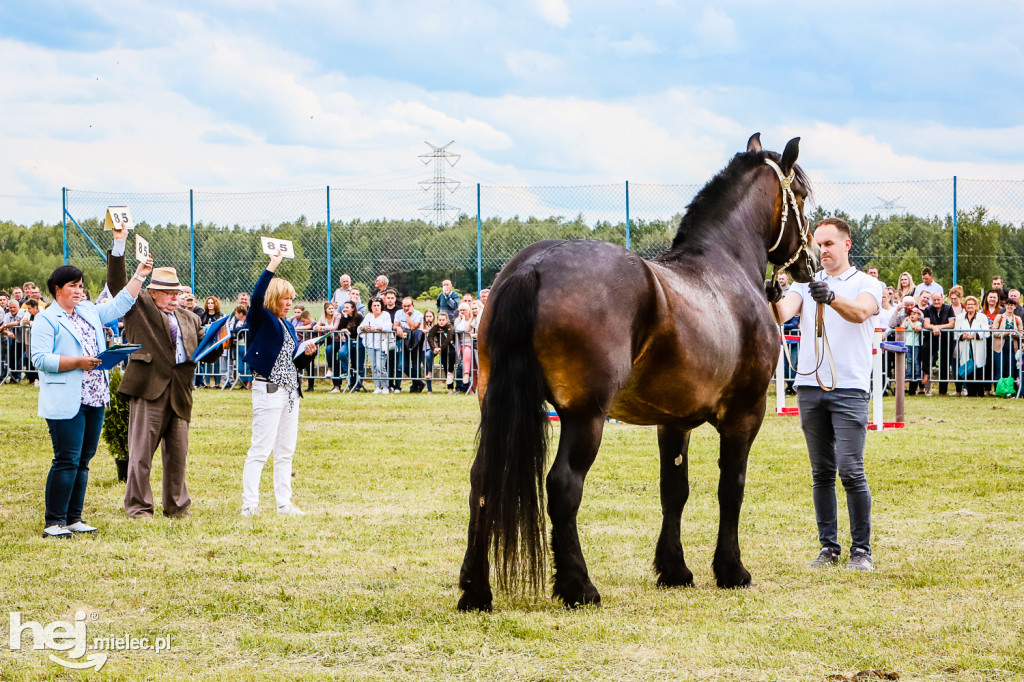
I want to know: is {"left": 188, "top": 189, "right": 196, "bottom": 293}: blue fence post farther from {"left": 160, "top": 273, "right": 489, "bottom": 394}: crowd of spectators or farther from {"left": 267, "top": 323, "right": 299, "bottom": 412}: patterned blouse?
{"left": 267, "top": 323, "right": 299, "bottom": 412}: patterned blouse

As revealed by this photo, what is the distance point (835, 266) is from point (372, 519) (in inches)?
141

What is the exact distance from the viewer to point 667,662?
3.99 metres

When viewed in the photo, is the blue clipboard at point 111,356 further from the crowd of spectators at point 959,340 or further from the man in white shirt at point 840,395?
the crowd of spectators at point 959,340

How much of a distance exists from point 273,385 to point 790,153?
4.03 metres

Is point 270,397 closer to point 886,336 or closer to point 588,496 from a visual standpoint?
point 588,496

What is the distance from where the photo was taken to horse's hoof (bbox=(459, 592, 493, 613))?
468 cm

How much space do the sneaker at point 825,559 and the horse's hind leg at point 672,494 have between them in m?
0.85

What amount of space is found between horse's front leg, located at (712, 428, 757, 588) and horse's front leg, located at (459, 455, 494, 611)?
136 centimetres

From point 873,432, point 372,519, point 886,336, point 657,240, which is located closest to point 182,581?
point 372,519

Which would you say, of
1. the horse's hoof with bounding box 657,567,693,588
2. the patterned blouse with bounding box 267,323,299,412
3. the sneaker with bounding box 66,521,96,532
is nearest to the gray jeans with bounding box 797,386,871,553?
the horse's hoof with bounding box 657,567,693,588

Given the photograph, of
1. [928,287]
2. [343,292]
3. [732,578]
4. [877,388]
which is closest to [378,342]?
[343,292]

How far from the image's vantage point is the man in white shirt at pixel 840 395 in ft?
19.1

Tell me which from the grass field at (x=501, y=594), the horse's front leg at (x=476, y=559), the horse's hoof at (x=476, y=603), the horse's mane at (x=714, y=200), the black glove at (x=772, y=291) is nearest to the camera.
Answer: the grass field at (x=501, y=594)

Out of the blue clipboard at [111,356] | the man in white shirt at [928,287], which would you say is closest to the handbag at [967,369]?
the man in white shirt at [928,287]
